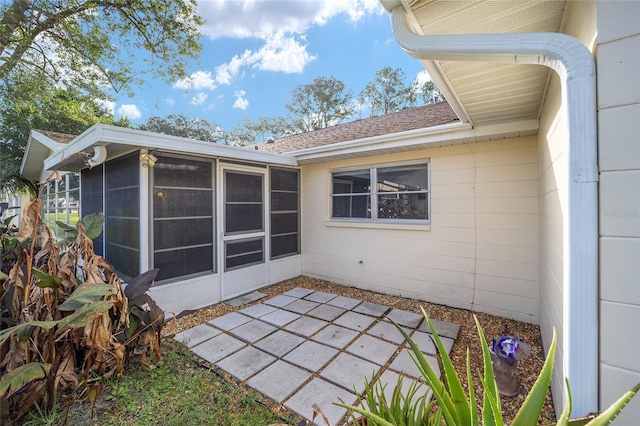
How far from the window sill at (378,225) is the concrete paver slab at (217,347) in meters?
2.98

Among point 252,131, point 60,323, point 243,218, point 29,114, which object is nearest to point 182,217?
point 243,218

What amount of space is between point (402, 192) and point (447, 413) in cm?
402

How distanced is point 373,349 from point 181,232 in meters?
3.27

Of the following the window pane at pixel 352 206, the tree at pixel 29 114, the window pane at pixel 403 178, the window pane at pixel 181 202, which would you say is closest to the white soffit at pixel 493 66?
the window pane at pixel 403 178

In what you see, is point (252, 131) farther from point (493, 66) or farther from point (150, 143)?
point (493, 66)

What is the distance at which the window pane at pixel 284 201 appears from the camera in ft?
18.5

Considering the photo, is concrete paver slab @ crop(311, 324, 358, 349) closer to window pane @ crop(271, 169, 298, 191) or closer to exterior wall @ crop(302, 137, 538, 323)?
exterior wall @ crop(302, 137, 538, 323)

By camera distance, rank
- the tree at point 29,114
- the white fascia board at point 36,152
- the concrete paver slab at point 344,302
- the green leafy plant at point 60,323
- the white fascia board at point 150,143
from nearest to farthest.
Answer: the green leafy plant at point 60,323, the white fascia board at point 150,143, the concrete paver slab at point 344,302, the white fascia board at point 36,152, the tree at point 29,114

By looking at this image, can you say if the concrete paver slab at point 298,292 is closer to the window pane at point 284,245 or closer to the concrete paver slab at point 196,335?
the window pane at point 284,245

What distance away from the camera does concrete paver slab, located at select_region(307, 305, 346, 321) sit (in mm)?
3980

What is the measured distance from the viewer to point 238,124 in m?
25.5

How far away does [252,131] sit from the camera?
25.2 metres

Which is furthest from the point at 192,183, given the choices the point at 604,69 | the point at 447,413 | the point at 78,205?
the point at 604,69

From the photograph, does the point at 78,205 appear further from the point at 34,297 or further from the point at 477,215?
the point at 477,215
